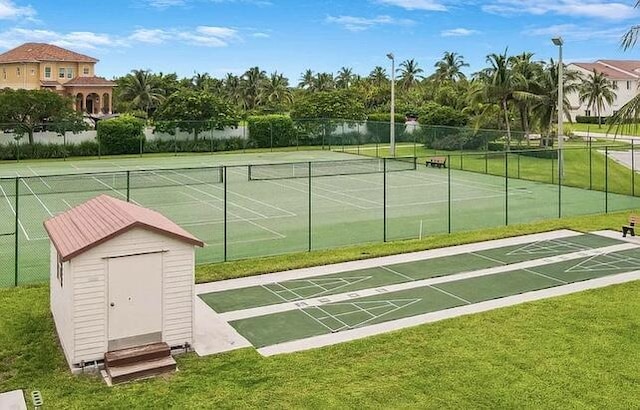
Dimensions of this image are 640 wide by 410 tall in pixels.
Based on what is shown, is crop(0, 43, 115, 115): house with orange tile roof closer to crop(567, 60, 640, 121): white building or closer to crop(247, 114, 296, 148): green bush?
crop(247, 114, 296, 148): green bush

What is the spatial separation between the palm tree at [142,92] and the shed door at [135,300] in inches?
2910

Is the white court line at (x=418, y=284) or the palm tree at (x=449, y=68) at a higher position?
the palm tree at (x=449, y=68)

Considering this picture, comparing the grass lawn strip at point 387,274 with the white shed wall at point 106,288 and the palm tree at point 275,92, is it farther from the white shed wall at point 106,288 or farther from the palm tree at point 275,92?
the palm tree at point 275,92

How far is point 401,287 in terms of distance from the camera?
1402cm

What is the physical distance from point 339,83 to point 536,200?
280ft

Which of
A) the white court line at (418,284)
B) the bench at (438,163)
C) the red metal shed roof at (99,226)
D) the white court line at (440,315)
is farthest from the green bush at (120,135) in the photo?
the white court line at (440,315)

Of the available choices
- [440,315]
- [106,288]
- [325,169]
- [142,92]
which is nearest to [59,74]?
[142,92]

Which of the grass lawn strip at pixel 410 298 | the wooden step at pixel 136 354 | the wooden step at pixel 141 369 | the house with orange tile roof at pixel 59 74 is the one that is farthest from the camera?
the house with orange tile roof at pixel 59 74

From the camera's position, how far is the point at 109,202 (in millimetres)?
11836

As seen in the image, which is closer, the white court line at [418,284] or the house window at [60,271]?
the house window at [60,271]

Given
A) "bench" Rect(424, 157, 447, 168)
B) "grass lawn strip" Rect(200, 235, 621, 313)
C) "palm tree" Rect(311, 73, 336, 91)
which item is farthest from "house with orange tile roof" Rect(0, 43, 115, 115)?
"grass lawn strip" Rect(200, 235, 621, 313)

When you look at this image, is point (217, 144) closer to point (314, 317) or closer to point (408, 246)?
point (408, 246)

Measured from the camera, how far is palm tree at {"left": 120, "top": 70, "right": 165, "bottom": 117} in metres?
81.1

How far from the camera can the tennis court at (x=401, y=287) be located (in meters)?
11.7
